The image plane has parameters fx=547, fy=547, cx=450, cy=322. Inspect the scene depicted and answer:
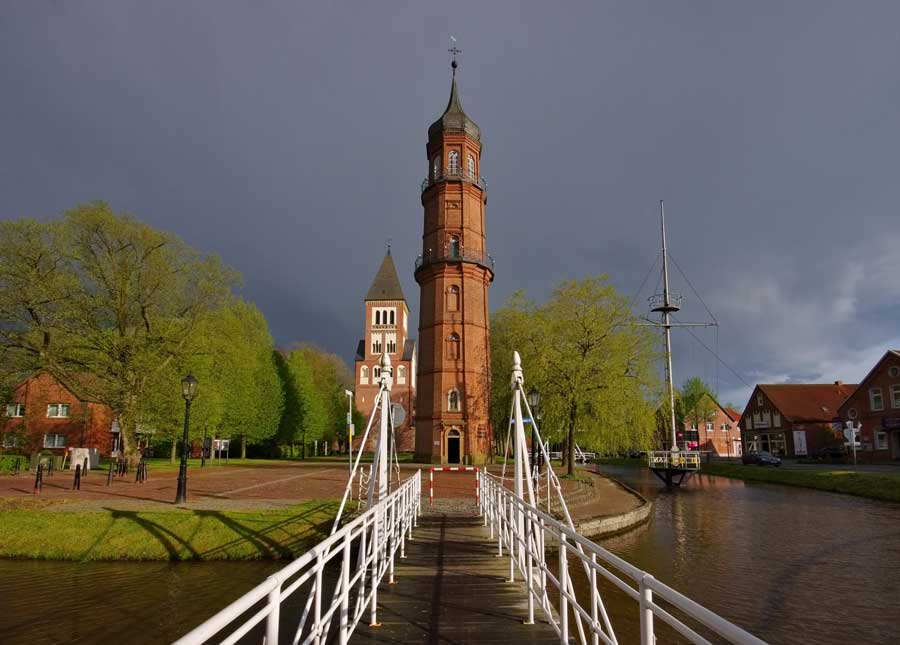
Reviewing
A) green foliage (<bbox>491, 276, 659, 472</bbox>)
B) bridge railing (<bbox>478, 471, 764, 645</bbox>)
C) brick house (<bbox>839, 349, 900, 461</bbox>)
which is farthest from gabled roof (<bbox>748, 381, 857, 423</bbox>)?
bridge railing (<bbox>478, 471, 764, 645</bbox>)

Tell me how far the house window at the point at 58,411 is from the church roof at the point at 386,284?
47.0 m

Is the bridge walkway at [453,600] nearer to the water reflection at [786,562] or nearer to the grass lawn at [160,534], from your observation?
the water reflection at [786,562]

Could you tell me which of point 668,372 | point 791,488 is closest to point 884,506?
point 791,488

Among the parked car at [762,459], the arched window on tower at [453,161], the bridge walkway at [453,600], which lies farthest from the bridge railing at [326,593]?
the parked car at [762,459]

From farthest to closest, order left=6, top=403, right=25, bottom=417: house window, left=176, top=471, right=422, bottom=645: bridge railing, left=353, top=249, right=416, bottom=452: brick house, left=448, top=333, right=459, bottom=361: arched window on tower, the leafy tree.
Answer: left=353, top=249, right=416, bottom=452: brick house
left=6, top=403, right=25, bottom=417: house window
left=448, top=333, right=459, bottom=361: arched window on tower
the leafy tree
left=176, top=471, right=422, bottom=645: bridge railing

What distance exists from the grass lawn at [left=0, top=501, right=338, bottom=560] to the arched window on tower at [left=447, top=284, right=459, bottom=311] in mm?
25148

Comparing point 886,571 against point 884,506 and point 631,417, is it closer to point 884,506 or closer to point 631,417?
point 884,506

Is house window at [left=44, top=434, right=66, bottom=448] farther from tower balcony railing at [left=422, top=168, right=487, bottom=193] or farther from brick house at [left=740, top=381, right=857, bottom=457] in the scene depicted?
brick house at [left=740, top=381, right=857, bottom=457]

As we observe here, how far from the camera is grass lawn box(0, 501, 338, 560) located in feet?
47.1

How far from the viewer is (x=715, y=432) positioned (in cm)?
7975

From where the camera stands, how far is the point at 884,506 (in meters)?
23.7

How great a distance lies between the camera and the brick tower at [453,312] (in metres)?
39.4

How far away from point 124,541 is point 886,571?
19.1 metres

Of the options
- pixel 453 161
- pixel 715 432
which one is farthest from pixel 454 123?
pixel 715 432
